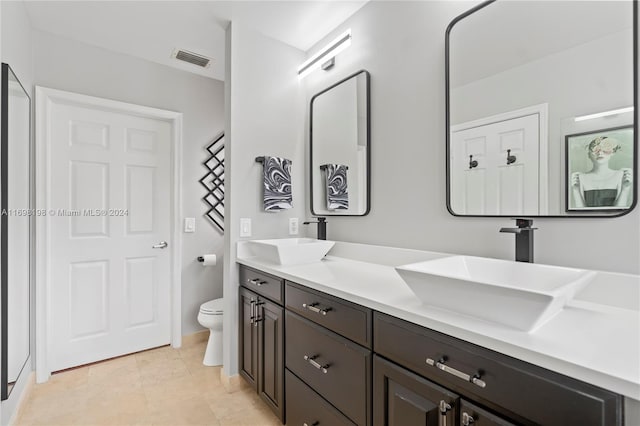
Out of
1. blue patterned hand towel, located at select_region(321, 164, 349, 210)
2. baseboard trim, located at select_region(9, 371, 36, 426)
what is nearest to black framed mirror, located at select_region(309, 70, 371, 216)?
blue patterned hand towel, located at select_region(321, 164, 349, 210)

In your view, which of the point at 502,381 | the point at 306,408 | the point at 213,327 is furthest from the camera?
the point at 213,327

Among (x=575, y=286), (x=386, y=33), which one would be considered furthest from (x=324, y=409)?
(x=386, y=33)

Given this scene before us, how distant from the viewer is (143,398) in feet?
6.55

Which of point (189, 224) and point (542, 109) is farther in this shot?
point (189, 224)

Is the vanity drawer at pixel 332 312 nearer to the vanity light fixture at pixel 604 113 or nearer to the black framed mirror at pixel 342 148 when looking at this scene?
the black framed mirror at pixel 342 148

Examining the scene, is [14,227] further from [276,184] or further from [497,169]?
[497,169]

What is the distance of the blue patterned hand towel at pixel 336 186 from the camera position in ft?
6.93

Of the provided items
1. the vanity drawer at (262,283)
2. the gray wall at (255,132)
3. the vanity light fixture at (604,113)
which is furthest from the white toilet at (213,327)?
the vanity light fixture at (604,113)

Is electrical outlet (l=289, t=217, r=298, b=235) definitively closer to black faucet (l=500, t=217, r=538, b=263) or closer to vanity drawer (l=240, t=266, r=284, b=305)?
vanity drawer (l=240, t=266, r=284, b=305)

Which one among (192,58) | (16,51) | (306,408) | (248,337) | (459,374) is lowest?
(306,408)

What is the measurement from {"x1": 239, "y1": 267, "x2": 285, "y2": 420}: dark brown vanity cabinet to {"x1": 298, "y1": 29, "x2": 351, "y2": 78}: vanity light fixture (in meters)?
1.50

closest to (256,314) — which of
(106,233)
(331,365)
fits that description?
(331,365)

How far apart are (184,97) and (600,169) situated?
2932mm

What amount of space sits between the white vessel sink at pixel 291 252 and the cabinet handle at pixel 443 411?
1050 mm
